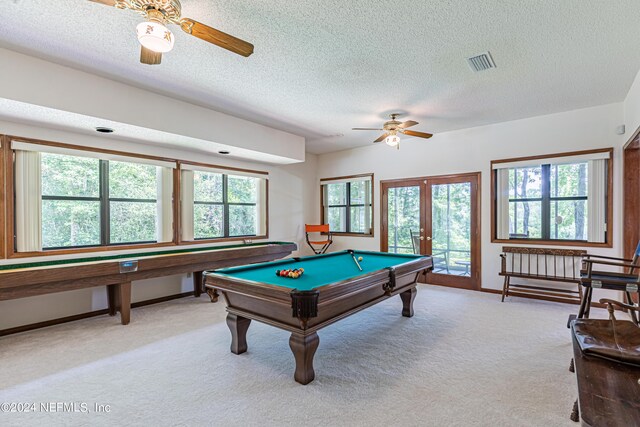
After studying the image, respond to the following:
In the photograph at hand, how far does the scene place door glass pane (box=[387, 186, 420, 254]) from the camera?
5961 millimetres

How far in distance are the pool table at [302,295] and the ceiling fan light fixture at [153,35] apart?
1.76 m

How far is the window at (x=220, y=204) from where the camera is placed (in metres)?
5.03

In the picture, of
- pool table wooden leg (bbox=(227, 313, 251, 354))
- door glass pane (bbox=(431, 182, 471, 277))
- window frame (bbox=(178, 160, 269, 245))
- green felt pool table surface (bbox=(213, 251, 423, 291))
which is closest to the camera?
green felt pool table surface (bbox=(213, 251, 423, 291))

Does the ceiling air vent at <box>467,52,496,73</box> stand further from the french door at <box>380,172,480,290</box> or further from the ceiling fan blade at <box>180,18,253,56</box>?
the french door at <box>380,172,480,290</box>

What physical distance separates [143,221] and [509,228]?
18.8ft

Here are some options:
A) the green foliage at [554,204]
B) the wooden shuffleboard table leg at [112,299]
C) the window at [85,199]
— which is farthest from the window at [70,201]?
the green foliage at [554,204]

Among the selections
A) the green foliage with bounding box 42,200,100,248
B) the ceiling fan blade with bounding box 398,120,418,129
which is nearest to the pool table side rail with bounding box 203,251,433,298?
the ceiling fan blade with bounding box 398,120,418,129

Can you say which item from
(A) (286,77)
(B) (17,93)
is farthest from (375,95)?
(B) (17,93)

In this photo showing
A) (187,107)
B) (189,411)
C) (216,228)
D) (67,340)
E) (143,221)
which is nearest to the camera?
(189,411)

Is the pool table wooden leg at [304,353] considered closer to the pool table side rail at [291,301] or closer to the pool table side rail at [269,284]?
the pool table side rail at [291,301]

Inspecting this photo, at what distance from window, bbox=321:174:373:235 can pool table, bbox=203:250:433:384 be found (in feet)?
10.4

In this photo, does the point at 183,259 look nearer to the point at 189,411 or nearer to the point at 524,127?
the point at 189,411

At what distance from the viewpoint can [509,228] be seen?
4973 mm

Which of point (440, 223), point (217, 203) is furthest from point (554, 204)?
point (217, 203)
